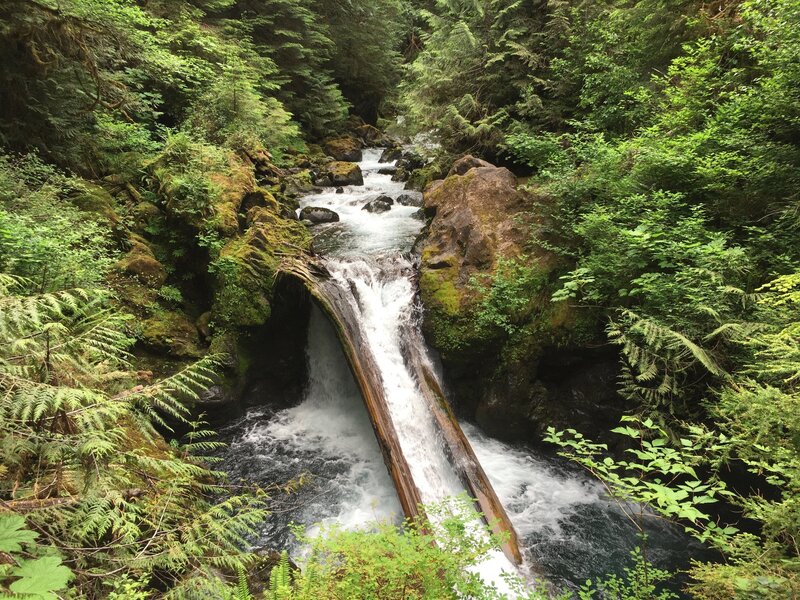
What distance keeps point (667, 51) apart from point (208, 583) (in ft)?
36.2

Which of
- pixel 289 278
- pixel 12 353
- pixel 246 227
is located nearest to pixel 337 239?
pixel 246 227

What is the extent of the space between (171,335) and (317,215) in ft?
20.3

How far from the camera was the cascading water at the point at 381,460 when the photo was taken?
5.52 meters

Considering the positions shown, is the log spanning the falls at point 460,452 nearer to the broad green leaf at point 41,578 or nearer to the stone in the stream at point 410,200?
the broad green leaf at point 41,578

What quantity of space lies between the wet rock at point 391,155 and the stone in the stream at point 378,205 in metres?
7.20

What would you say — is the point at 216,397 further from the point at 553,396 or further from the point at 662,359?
the point at 662,359

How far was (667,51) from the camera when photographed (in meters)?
7.98

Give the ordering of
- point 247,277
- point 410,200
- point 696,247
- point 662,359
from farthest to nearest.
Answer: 1. point 410,200
2. point 247,277
3. point 662,359
4. point 696,247

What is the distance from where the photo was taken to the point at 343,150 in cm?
1925

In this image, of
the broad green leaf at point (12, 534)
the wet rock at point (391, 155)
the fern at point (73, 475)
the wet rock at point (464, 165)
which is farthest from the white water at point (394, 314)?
the wet rock at point (391, 155)

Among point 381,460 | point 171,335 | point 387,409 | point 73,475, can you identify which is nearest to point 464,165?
point 387,409

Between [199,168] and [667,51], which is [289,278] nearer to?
[199,168]

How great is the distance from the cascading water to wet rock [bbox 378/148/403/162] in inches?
453

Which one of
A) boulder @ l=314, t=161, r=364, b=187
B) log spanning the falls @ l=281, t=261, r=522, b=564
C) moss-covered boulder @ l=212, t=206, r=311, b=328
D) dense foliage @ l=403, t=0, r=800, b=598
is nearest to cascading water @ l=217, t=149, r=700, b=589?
log spanning the falls @ l=281, t=261, r=522, b=564
